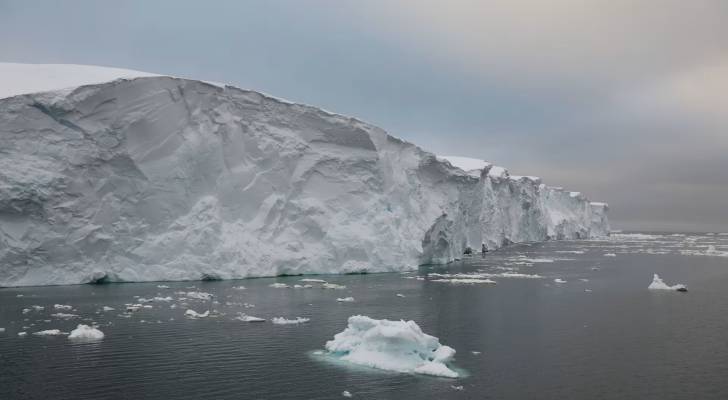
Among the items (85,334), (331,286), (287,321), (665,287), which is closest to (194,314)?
(287,321)

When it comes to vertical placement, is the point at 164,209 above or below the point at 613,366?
above

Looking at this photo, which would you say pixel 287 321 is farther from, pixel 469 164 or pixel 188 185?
pixel 469 164

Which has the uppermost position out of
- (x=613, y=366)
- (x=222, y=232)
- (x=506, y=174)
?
(x=506, y=174)

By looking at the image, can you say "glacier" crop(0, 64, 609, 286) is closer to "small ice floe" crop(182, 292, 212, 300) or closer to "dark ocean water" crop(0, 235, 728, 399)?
"dark ocean water" crop(0, 235, 728, 399)

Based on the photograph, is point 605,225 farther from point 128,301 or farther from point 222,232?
point 128,301

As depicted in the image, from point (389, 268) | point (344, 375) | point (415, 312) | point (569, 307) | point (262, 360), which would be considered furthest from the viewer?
point (389, 268)

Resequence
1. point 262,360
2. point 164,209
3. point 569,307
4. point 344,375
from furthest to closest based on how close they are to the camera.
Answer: point 164,209, point 569,307, point 262,360, point 344,375

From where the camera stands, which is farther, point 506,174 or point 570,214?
point 570,214

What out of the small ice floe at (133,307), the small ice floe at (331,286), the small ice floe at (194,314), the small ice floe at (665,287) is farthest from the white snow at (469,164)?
the small ice floe at (133,307)

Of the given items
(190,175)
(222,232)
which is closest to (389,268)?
(222,232)
